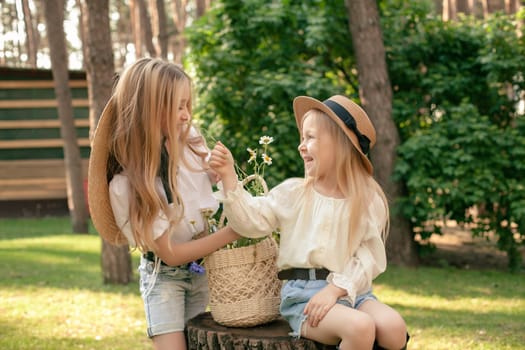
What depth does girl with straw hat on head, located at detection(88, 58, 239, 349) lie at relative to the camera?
3.04m

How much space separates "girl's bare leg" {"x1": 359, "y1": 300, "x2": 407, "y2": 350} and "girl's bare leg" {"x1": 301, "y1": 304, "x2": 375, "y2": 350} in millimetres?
92

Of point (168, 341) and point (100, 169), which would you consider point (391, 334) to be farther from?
point (100, 169)

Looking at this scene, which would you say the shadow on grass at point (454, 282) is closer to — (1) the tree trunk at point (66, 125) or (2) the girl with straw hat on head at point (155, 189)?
(2) the girl with straw hat on head at point (155, 189)

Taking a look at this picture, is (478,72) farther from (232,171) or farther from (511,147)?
(232,171)

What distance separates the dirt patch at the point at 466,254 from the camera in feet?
33.7

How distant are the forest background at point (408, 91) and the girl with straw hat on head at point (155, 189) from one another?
600 cm

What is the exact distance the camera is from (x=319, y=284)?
2982 mm

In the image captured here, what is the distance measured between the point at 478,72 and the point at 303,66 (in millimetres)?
2351

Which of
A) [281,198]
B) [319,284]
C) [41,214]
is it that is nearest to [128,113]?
[281,198]

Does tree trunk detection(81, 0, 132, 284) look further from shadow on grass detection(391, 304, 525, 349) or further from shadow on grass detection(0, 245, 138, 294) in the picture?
shadow on grass detection(391, 304, 525, 349)

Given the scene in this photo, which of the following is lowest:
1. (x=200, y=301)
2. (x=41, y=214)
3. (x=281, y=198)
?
(x=41, y=214)

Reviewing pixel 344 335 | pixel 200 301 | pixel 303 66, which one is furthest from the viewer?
pixel 303 66

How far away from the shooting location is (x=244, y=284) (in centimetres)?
304

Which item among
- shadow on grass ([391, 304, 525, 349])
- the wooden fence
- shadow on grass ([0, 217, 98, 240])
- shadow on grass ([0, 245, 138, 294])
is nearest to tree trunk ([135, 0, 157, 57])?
the wooden fence
